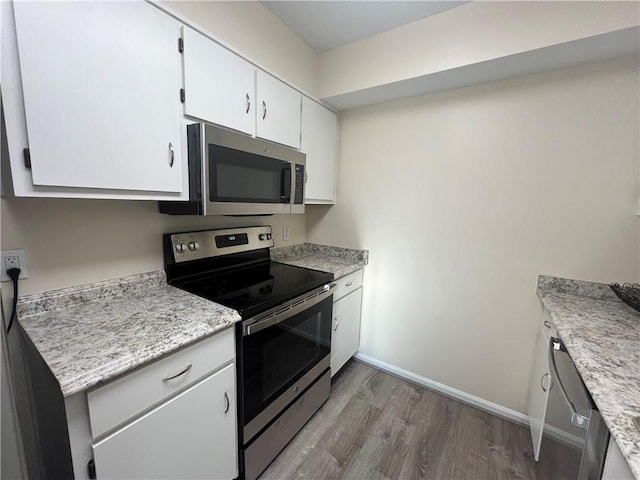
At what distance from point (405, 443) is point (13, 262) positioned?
209 centimetres

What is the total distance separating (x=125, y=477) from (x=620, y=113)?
265 centimetres

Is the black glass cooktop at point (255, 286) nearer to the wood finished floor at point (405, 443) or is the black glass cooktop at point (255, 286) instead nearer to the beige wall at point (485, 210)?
the beige wall at point (485, 210)

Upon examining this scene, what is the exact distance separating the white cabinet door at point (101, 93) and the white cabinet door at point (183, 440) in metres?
0.83

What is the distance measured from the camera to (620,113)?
140cm

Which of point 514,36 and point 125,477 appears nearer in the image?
A: point 125,477

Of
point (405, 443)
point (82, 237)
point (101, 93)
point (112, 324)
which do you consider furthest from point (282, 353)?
point (101, 93)

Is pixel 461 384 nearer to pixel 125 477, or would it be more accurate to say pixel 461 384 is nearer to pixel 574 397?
pixel 574 397

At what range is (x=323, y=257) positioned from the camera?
7.88 ft

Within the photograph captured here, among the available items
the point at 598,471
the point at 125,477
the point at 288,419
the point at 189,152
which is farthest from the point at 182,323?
the point at 598,471

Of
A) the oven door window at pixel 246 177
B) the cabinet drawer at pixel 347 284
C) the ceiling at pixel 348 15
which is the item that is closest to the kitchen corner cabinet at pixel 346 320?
the cabinet drawer at pixel 347 284

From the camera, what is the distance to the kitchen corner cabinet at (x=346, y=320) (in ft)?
6.41

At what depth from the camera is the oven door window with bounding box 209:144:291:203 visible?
4.13 feet

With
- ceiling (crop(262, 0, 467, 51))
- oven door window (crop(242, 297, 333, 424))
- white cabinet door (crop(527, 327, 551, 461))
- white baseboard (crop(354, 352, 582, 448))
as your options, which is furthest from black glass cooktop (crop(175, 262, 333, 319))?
ceiling (crop(262, 0, 467, 51))

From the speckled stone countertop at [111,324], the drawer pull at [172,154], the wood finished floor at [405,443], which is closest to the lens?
the speckled stone countertop at [111,324]
